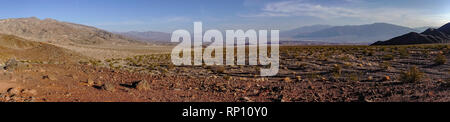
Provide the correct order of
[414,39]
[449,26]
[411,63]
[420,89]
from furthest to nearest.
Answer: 1. [449,26]
2. [414,39]
3. [411,63]
4. [420,89]
